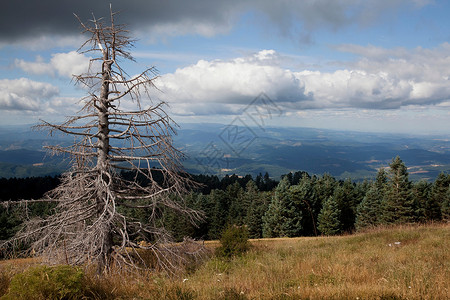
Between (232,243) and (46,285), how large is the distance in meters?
6.22

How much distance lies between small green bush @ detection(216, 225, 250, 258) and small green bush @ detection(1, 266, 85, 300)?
18.3 ft

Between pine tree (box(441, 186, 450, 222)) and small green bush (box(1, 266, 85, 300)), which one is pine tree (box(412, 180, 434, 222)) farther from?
small green bush (box(1, 266, 85, 300))

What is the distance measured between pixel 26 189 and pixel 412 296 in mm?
94762

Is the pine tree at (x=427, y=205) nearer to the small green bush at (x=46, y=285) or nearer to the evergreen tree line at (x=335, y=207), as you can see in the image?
the evergreen tree line at (x=335, y=207)

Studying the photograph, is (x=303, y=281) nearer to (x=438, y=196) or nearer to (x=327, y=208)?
(x=327, y=208)

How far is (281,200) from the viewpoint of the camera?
3969 centimetres

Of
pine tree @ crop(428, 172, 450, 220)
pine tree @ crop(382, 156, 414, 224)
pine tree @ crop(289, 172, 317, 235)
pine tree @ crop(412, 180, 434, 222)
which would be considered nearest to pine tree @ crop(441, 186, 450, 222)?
pine tree @ crop(412, 180, 434, 222)

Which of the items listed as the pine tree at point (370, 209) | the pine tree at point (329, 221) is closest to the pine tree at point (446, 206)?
the pine tree at point (370, 209)

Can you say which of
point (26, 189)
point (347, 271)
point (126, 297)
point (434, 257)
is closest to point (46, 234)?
point (126, 297)

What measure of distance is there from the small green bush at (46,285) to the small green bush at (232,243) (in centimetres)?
558

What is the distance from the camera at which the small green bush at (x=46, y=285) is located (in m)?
3.79

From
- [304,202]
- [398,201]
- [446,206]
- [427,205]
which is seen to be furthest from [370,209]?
[427,205]

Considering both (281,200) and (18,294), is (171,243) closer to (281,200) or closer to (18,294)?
(18,294)

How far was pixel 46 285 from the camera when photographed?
3.87 m
